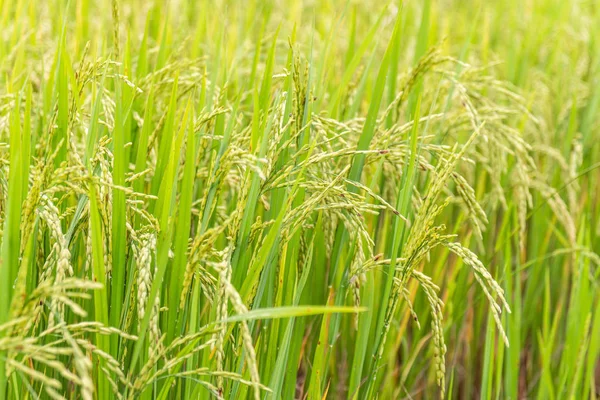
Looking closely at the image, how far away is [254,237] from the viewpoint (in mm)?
1317

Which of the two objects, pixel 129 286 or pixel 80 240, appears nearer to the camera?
pixel 129 286

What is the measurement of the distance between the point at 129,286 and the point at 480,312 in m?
1.22

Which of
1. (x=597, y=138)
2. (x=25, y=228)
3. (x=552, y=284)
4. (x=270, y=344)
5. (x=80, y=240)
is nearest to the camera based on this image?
(x=25, y=228)

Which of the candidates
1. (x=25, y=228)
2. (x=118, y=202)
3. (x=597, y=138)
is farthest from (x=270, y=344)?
(x=597, y=138)

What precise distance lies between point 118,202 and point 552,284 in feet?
5.30

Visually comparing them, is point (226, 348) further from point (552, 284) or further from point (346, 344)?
point (552, 284)

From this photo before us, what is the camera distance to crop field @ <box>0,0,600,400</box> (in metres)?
1.10

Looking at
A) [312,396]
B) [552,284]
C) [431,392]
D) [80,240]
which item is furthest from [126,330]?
[552,284]

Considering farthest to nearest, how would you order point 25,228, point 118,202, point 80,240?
point 80,240 < point 118,202 < point 25,228

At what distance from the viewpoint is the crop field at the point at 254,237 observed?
110 cm

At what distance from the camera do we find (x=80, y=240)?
1476 millimetres

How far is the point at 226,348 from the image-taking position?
1313mm

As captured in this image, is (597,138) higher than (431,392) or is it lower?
higher

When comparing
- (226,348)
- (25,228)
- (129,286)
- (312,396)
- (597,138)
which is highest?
(597,138)
